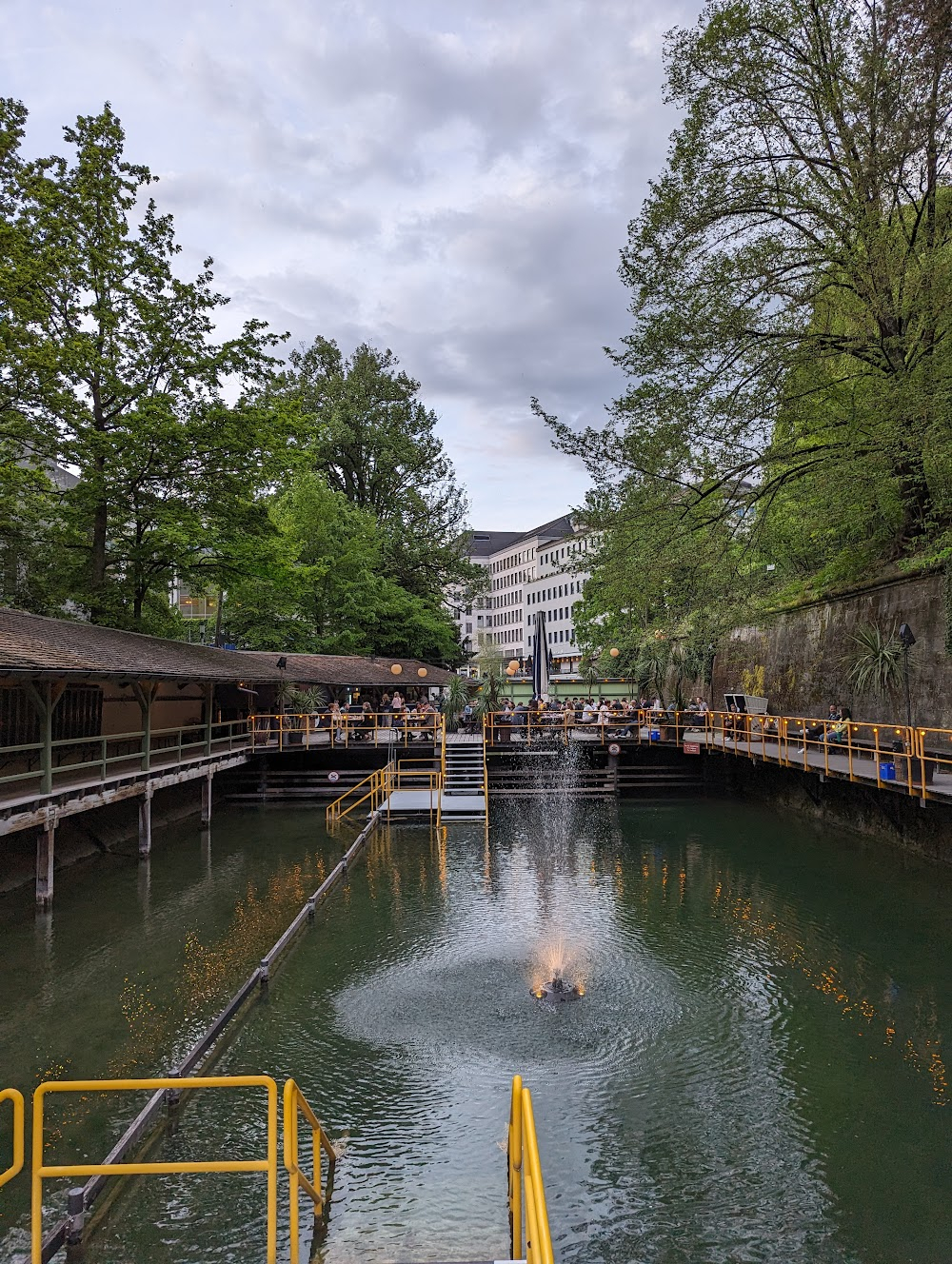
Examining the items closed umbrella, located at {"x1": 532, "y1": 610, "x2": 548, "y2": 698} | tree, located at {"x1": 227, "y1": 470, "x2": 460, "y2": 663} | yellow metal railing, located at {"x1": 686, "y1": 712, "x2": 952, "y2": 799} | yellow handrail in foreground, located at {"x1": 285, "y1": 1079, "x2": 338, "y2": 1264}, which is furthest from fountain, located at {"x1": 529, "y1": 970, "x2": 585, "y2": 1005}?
tree, located at {"x1": 227, "y1": 470, "x2": 460, "y2": 663}

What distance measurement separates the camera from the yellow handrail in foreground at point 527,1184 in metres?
3.22

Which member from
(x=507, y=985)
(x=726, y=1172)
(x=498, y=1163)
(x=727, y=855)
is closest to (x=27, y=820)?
(x=507, y=985)

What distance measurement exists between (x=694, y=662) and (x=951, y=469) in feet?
73.6

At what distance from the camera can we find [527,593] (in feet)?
323

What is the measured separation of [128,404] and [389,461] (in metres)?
22.9

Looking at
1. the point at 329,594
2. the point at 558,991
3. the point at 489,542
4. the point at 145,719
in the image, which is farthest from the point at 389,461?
the point at 489,542

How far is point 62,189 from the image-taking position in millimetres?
20734

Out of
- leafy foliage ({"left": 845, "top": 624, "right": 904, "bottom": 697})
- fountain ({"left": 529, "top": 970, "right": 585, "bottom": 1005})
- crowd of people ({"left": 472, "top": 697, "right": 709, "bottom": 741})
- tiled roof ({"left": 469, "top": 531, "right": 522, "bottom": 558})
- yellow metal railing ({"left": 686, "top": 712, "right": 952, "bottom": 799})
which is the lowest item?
fountain ({"left": 529, "top": 970, "right": 585, "bottom": 1005})

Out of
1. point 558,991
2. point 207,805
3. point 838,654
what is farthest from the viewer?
point 838,654

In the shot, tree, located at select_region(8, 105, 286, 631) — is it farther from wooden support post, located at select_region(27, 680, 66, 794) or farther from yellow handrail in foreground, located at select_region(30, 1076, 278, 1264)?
yellow handrail in foreground, located at select_region(30, 1076, 278, 1264)

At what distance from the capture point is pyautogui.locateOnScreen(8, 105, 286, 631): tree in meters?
20.8

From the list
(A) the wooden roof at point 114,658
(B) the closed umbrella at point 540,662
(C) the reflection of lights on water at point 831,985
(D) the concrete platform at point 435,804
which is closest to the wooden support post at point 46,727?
(A) the wooden roof at point 114,658

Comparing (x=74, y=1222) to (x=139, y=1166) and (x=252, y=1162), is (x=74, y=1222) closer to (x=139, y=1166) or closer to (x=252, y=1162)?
(x=139, y=1166)

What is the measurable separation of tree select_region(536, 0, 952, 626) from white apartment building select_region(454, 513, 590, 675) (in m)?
53.2
